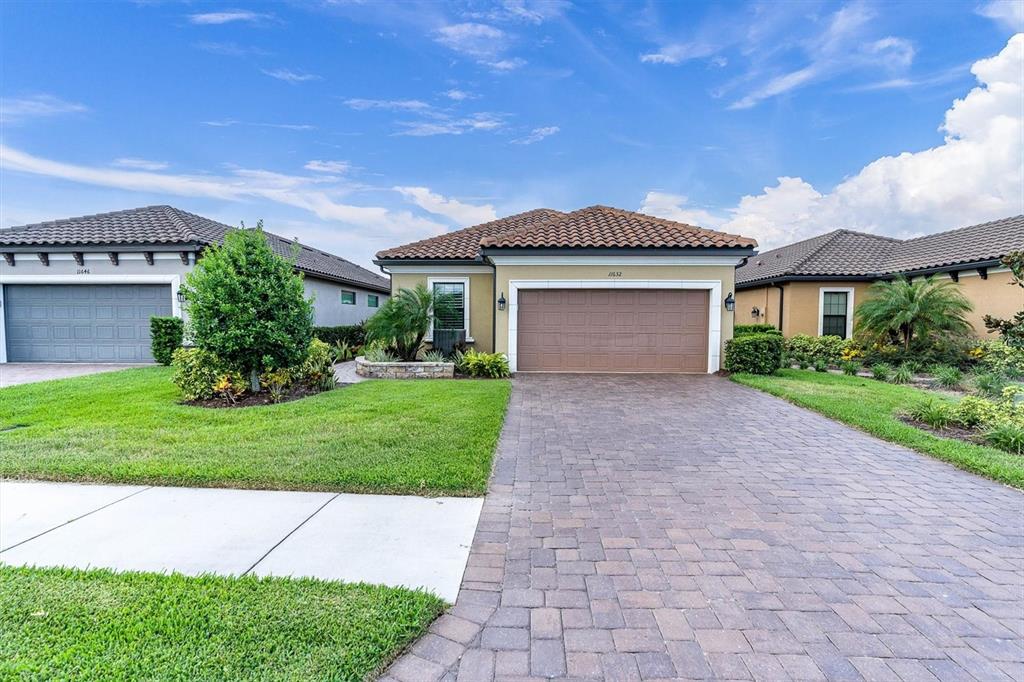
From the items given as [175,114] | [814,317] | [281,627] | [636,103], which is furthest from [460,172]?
[281,627]

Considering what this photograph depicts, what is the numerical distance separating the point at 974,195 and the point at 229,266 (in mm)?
22133

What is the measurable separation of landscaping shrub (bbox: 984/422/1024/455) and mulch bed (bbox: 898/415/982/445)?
0.14 m

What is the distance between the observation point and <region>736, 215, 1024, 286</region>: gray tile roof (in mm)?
Answer: 13609

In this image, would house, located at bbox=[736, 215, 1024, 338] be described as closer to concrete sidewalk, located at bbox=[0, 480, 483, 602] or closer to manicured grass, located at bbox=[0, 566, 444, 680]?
concrete sidewalk, located at bbox=[0, 480, 483, 602]

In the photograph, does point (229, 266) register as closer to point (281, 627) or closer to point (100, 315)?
point (281, 627)

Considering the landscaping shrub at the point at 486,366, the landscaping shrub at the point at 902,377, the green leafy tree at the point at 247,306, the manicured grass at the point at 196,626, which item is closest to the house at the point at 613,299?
the landscaping shrub at the point at 486,366

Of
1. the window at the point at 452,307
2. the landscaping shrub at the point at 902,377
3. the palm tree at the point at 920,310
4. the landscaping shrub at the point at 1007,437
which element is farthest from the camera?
the window at the point at 452,307

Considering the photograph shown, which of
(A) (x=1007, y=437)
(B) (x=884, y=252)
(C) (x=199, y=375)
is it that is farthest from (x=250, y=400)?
(B) (x=884, y=252)

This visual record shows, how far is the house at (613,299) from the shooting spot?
11805 mm

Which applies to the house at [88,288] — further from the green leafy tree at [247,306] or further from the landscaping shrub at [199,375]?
the landscaping shrub at [199,375]

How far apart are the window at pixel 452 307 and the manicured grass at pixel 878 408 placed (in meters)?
7.92

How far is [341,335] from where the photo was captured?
16.7 meters

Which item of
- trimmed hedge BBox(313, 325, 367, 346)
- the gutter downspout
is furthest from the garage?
the gutter downspout

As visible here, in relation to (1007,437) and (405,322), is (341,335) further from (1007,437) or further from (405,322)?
(1007,437)
